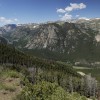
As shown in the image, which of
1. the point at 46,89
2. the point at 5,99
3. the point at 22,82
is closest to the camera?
the point at 46,89

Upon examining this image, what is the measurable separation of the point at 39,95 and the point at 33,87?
1.73m

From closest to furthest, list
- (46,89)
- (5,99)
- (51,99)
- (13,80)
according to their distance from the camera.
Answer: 1. (51,99)
2. (46,89)
3. (5,99)
4. (13,80)

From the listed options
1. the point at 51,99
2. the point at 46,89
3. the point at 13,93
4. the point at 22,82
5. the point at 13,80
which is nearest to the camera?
the point at 51,99

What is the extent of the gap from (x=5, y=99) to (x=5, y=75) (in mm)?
17612

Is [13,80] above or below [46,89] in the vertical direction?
below

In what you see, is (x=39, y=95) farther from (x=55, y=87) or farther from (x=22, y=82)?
(x=22, y=82)

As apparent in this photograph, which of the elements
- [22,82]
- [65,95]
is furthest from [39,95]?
[22,82]

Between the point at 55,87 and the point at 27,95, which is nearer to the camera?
the point at 27,95

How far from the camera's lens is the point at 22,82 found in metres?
53.2

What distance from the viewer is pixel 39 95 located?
33312 mm

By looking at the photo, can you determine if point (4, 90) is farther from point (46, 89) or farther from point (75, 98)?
point (75, 98)

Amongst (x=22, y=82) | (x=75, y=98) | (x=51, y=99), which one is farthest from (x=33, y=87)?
(x=22, y=82)

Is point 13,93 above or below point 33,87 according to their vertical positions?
below

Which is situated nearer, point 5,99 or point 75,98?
point 75,98
